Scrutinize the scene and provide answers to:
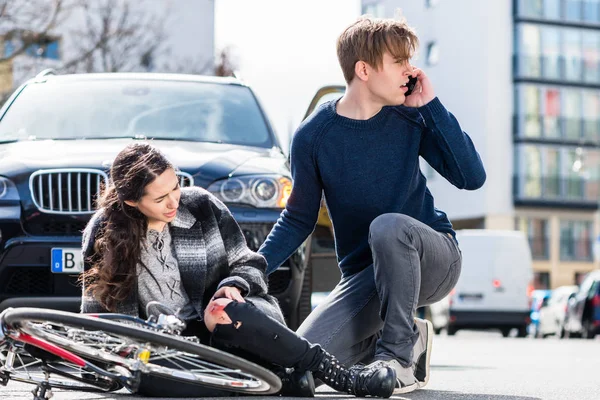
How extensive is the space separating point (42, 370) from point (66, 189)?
2.46 metres

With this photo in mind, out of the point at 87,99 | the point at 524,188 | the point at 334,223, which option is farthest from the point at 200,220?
the point at 524,188

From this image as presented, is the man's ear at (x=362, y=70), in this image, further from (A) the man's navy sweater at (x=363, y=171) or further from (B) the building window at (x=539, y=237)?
(B) the building window at (x=539, y=237)

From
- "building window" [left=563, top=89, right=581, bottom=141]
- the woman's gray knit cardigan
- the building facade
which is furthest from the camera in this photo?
"building window" [left=563, top=89, right=581, bottom=141]

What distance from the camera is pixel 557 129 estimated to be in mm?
53719

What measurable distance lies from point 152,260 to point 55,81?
3.71 m

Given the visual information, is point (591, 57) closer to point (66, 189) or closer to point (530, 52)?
point (530, 52)

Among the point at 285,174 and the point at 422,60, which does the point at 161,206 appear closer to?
the point at 285,174

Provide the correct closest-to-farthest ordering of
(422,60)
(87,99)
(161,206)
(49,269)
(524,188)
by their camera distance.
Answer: (161,206) < (49,269) < (87,99) < (524,188) < (422,60)

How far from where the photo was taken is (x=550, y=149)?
5356 centimetres

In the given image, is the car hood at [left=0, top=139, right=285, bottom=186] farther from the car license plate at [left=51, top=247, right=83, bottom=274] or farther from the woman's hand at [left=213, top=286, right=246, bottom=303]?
the woman's hand at [left=213, top=286, right=246, bottom=303]

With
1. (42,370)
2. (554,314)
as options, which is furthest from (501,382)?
(554,314)

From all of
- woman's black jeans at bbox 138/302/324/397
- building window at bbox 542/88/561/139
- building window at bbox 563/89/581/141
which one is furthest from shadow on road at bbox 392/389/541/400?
building window at bbox 563/89/581/141

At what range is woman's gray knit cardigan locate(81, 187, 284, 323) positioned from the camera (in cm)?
496

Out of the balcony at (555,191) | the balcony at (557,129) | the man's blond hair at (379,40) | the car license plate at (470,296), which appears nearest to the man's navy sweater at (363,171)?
the man's blond hair at (379,40)
